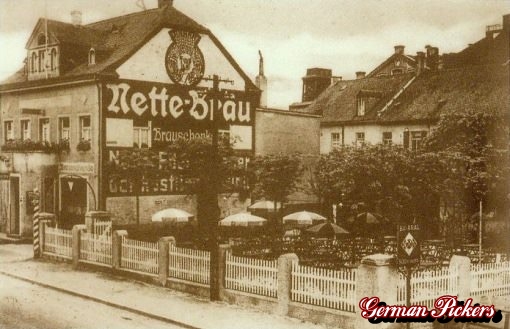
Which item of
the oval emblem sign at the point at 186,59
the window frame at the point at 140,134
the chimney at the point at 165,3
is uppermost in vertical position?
the chimney at the point at 165,3

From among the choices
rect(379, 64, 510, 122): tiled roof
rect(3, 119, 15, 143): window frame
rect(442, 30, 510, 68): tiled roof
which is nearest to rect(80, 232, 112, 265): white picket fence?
rect(3, 119, 15, 143): window frame

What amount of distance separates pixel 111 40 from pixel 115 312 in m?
17.3

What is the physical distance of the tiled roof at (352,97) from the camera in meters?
40.8

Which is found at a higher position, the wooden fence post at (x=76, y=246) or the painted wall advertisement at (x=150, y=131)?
the painted wall advertisement at (x=150, y=131)

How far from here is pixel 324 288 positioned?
1392cm

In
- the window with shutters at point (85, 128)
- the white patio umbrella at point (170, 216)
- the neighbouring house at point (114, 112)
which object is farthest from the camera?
the window with shutters at point (85, 128)

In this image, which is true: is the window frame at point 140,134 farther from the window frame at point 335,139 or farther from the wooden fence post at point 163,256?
the window frame at point 335,139

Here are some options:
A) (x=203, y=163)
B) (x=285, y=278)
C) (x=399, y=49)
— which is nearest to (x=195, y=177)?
(x=203, y=163)

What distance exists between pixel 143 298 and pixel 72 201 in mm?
13457

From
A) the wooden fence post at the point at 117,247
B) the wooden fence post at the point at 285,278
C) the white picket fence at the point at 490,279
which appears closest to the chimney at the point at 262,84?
the wooden fence post at the point at 117,247

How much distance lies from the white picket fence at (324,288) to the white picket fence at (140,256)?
5701 millimetres

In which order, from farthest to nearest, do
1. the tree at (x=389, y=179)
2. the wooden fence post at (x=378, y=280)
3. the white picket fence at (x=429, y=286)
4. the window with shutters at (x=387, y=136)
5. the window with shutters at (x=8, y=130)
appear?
the window with shutters at (x=387, y=136) → the window with shutters at (x=8, y=130) → the tree at (x=389, y=179) → the white picket fence at (x=429, y=286) → the wooden fence post at (x=378, y=280)

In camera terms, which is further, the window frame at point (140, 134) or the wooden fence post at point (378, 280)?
the window frame at point (140, 134)

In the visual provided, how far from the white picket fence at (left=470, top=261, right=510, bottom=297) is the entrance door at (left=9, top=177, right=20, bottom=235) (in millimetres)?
22176
